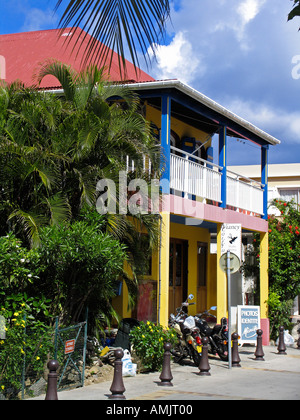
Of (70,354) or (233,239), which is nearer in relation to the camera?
(70,354)

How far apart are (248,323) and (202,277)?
5.59m

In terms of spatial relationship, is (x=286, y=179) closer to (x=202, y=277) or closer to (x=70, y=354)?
(x=202, y=277)

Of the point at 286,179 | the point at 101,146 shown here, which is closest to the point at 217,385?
the point at 101,146

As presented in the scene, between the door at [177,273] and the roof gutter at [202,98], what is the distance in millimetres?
4406

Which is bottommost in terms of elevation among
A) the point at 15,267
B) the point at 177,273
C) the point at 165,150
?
the point at 15,267

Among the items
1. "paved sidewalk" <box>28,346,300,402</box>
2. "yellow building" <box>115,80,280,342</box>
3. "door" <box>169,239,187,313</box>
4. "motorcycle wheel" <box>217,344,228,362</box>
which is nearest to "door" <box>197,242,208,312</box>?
"yellow building" <box>115,80,280,342</box>

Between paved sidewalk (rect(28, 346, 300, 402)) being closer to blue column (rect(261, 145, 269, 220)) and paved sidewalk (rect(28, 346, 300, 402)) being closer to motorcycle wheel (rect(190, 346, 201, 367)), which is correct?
motorcycle wheel (rect(190, 346, 201, 367))

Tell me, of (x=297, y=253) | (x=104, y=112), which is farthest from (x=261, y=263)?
(x=104, y=112)

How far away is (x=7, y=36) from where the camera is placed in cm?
2247

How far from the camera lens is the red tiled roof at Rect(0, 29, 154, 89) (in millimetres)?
18453

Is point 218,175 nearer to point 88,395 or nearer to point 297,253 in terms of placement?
point 297,253

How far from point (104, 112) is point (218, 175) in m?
5.56

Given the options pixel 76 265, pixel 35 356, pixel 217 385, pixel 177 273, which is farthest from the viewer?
pixel 177 273

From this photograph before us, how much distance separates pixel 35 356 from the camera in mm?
9203
